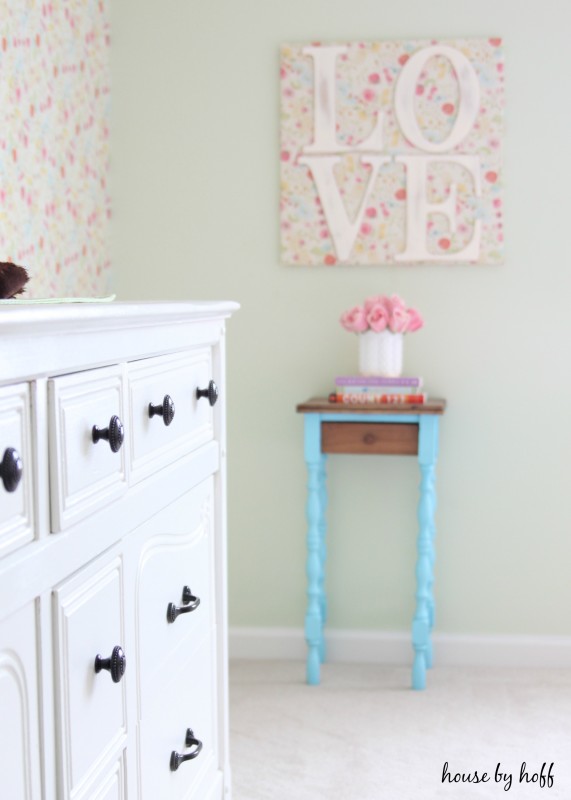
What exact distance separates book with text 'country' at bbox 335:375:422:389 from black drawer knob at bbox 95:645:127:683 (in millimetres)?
1605

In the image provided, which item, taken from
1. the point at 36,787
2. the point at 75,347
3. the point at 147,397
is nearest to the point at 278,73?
the point at 147,397

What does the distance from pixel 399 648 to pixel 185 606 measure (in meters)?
1.57

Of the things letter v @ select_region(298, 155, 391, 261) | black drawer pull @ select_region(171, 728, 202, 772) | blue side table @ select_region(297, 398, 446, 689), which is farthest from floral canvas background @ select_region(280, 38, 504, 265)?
black drawer pull @ select_region(171, 728, 202, 772)

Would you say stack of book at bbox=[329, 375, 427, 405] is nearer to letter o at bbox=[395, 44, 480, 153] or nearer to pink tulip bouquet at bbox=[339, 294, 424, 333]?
pink tulip bouquet at bbox=[339, 294, 424, 333]

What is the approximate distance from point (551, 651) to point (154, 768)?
180cm

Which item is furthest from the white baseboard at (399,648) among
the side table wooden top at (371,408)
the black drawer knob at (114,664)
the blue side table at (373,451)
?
the black drawer knob at (114,664)

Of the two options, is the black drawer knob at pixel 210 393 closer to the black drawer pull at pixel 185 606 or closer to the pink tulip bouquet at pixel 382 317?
the black drawer pull at pixel 185 606

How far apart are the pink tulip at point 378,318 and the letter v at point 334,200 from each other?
0.27m

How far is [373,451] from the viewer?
2.79 m

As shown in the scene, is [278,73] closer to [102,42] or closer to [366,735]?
[102,42]

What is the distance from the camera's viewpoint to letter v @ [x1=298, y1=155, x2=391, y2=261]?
2.95 m

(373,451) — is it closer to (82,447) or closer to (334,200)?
(334,200)

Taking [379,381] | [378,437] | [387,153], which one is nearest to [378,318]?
[379,381]

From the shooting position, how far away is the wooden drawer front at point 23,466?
996 mm
